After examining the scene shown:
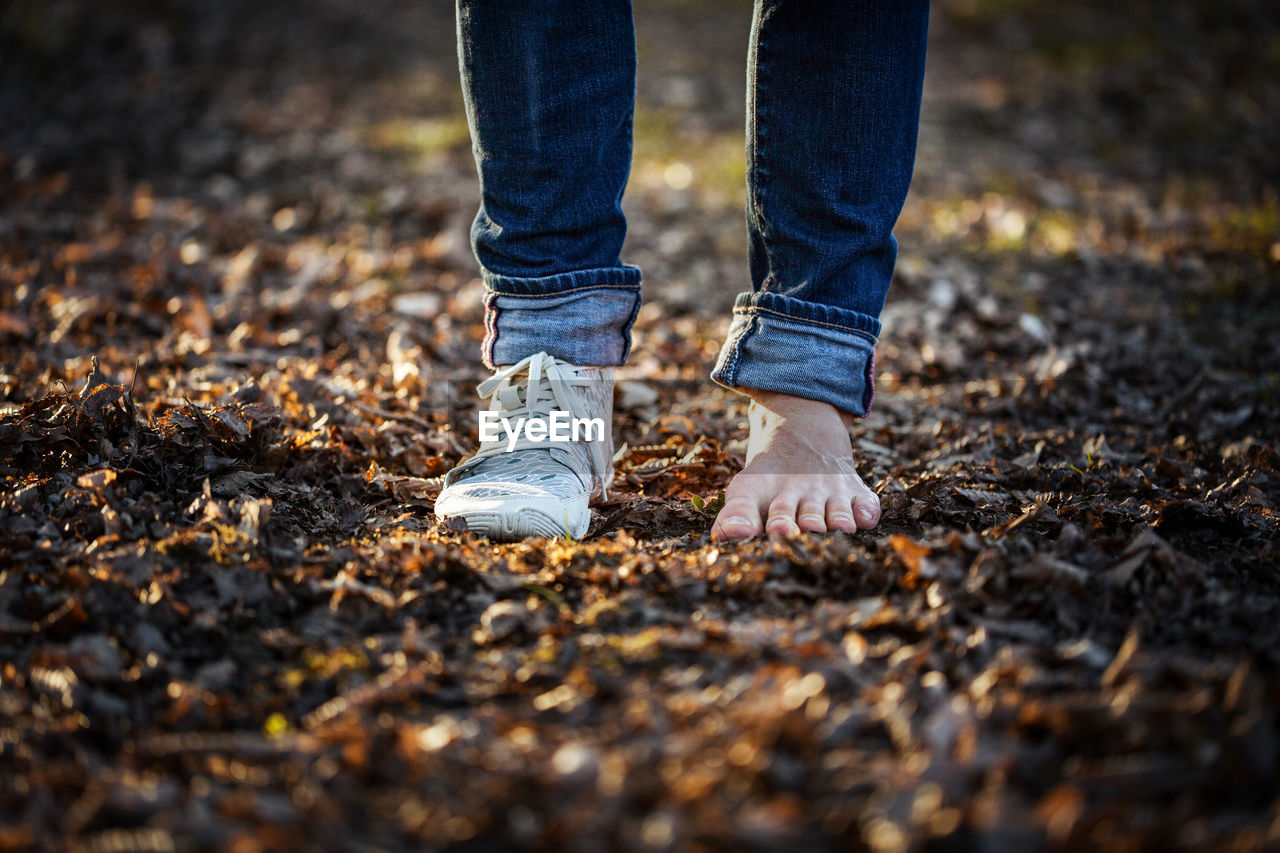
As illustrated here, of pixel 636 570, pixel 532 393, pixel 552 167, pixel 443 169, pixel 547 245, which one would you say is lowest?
pixel 636 570

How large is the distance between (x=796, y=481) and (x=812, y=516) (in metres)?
0.10

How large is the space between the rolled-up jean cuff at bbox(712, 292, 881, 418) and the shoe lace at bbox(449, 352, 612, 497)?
340mm

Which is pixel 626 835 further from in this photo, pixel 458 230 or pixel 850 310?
pixel 458 230

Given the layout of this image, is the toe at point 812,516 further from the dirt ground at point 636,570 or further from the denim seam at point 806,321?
the denim seam at point 806,321

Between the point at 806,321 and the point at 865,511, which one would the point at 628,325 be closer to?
the point at 806,321

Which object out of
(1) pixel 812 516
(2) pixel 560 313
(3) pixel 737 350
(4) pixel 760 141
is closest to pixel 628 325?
(2) pixel 560 313

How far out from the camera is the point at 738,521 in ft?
5.68

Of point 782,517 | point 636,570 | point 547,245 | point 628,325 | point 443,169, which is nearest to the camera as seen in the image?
point 636,570

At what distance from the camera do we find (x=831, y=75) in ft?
5.50

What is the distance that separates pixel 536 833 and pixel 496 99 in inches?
54.7

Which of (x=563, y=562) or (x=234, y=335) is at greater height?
(x=234, y=335)

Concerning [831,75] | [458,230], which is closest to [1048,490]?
[831,75]

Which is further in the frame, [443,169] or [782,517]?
[443,169]

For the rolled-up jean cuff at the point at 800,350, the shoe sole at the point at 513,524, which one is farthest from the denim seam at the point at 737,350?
the shoe sole at the point at 513,524
